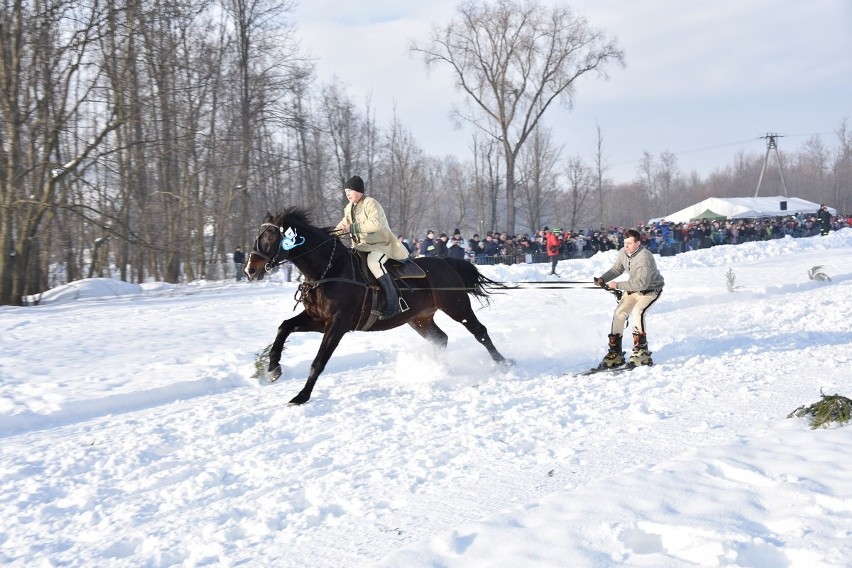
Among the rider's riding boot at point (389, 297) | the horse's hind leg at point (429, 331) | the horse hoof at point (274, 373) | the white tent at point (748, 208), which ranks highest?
the white tent at point (748, 208)

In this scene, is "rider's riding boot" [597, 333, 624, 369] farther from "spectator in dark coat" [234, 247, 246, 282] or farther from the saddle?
"spectator in dark coat" [234, 247, 246, 282]

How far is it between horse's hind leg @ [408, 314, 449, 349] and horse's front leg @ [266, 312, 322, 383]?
1980 millimetres

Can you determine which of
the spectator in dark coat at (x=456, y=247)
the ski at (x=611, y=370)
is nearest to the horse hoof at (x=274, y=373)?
the ski at (x=611, y=370)

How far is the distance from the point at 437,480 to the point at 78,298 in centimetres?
1779

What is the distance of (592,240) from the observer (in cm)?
3347

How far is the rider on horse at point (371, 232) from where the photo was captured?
941cm

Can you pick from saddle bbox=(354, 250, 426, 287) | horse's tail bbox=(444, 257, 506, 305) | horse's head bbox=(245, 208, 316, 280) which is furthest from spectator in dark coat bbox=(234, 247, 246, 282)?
horse's head bbox=(245, 208, 316, 280)

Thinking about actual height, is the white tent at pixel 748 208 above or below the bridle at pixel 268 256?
above

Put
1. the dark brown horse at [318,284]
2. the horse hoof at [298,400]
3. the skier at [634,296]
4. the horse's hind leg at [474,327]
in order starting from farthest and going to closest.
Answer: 1. the horse's hind leg at [474,327]
2. the skier at [634,296]
3. the dark brown horse at [318,284]
4. the horse hoof at [298,400]

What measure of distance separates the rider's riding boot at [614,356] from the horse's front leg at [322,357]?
3.57 m

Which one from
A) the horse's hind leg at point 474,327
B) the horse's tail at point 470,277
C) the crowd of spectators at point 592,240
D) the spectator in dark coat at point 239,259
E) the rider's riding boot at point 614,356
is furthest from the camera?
the spectator in dark coat at point 239,259

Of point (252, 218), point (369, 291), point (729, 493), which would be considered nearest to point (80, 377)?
point (369, 291)

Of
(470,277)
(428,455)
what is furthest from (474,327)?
(428,455)

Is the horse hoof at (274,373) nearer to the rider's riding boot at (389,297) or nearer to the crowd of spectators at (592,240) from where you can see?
the rider's riding boot at (389,297)
